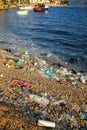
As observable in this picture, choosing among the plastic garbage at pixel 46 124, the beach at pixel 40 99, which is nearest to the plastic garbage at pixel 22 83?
the beach at pixel 40 99

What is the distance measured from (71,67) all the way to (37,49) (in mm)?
5667

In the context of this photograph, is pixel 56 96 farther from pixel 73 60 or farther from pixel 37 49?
pixel 37 49

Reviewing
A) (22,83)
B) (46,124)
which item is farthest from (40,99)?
(46,124)

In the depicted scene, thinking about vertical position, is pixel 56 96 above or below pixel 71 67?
above

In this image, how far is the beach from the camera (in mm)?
6992

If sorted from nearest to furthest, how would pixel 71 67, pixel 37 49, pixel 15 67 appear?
1. pixel 15 67
2. pixel 71 67
3. pixel 37 49

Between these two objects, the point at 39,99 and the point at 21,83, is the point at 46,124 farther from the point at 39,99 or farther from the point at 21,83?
the point at 21,83

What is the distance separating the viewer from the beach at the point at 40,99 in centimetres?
699

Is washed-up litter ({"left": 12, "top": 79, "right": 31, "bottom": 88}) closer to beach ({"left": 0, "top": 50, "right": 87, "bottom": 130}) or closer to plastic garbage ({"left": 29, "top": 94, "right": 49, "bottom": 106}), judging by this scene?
beach ({"left": 0, "top": 50, "right": 87, "bottom": 130})

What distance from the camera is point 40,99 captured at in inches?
336

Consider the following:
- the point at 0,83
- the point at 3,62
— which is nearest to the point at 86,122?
the point at 0,83

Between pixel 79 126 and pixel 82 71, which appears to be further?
pixel 82 71

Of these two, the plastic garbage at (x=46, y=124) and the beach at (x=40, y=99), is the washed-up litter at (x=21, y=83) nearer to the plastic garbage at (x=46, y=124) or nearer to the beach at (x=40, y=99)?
the beach at (x=40, y=99)

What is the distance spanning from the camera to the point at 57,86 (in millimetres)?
10172
